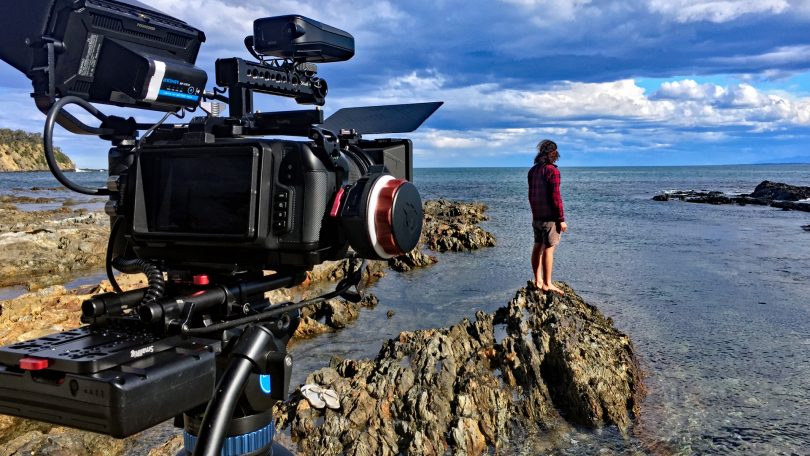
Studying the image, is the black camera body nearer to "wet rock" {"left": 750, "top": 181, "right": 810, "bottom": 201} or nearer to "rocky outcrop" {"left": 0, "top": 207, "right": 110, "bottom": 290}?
"rocky outcrop" {"left": 0, "top": 207, "right": 110, "bottom": 290}

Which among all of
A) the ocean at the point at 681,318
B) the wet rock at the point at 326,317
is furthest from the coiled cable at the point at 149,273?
the wet rock at the point at 326,317

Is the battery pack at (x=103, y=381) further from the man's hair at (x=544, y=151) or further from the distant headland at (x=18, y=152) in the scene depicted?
the distant headland at (x=18, y=152)

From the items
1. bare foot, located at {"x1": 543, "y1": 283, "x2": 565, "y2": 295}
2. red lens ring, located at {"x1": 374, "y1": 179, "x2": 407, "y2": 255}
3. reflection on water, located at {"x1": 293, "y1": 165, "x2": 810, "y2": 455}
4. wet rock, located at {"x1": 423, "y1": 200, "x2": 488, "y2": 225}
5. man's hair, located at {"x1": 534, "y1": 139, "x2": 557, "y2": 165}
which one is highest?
man's hair, located at {"x1": 534, "y1": 139, "x2": 557, "y2": 165}

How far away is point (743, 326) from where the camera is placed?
28.0 feet

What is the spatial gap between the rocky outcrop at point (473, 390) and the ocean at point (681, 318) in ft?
0.99

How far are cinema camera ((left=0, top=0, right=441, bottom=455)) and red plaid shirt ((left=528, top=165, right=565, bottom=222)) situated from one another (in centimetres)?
608

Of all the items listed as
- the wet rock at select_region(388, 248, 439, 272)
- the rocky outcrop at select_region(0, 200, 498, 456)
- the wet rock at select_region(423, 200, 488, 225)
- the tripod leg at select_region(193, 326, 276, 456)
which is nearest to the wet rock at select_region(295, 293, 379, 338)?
the rocky outcrop at select_region(0, 200, 498, 456)

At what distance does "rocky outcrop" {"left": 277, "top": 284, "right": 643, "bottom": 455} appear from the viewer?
4727 millimetres

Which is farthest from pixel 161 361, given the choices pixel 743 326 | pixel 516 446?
pixel 743 326

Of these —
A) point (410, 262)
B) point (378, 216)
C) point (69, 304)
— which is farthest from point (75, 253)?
point (378, 216)

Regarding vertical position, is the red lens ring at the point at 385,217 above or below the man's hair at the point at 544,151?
below

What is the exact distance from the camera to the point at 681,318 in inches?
350

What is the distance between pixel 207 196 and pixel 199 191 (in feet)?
0.11

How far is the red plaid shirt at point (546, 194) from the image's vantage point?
8.11 meters
